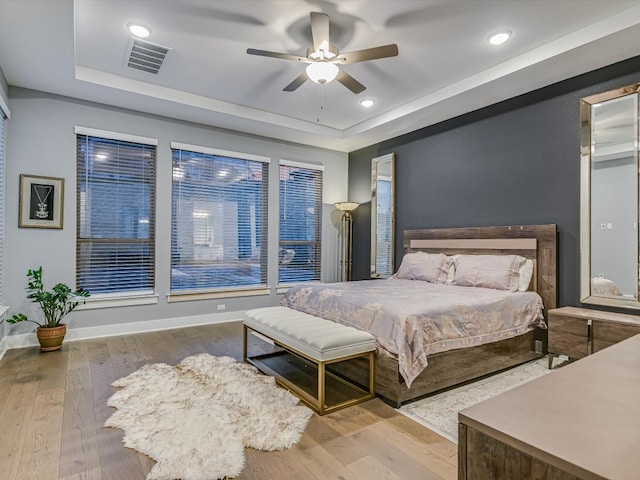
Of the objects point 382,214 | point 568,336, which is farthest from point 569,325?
point 382,214

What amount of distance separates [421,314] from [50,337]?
378 cm

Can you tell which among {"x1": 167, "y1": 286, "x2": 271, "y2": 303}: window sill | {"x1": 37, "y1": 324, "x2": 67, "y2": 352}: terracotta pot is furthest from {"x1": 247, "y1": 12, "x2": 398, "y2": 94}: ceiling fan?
{"x1": 37, "y1": 324, "x2": 67, "y2": 352}: terracotta pot

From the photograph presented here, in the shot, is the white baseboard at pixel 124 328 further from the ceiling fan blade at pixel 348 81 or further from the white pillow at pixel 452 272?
the ceiling fan blade at pixel 348 81

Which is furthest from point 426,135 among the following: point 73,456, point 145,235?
point 73,456

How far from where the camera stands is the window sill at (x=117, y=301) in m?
4.37

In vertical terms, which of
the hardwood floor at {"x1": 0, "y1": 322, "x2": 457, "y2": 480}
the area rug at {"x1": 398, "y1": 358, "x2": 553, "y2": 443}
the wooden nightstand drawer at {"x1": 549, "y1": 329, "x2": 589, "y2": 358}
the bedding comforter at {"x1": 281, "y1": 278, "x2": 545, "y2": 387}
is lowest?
the hardwood floor at {"x1": 0, "y1": 322, "x2": 457, "y2": 480}

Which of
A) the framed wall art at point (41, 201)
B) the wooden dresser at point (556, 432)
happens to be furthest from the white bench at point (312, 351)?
the framed wall art at point (41, 201)

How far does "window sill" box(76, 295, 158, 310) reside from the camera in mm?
4370

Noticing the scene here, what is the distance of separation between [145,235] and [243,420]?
3260mm

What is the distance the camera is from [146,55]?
11.7 feet

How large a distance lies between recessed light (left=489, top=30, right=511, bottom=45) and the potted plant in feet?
16.0

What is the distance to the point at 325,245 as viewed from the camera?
21.4 ft

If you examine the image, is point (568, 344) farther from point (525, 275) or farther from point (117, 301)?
point (117, 301)

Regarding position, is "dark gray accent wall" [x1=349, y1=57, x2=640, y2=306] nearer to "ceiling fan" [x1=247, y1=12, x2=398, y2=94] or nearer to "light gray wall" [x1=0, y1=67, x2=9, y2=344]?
"ceiling fan" [x1=247, y1=12, x2=398, y2=94]
